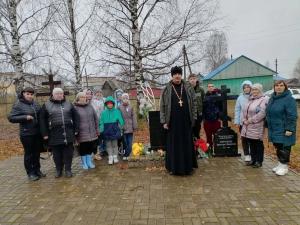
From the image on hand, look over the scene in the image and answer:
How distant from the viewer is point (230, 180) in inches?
226

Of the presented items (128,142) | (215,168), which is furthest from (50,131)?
(215,168)

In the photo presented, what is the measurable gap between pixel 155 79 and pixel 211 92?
7056mm

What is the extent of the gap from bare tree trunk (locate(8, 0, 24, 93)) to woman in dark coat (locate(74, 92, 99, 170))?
668cm

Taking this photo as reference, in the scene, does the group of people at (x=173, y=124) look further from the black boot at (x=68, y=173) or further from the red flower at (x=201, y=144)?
the red flower at (x=201, y=144)

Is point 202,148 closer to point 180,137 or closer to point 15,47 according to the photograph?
point 180,137

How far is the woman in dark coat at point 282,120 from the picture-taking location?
224 inches

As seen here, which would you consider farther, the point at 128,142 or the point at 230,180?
the point at 128,142

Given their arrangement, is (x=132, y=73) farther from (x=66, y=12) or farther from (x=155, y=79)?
(x=66, y=12)

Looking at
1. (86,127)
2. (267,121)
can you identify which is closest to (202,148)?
(267,121)

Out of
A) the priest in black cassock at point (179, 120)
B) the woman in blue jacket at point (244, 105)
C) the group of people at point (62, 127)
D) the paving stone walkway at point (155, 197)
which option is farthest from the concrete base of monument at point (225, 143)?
the group of people at point (62, 127)

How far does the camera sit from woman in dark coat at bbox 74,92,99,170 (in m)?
6.65

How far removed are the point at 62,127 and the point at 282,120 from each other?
13.7 ft

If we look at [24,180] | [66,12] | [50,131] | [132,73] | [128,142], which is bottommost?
[24,180]

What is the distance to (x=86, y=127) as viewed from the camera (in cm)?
666
